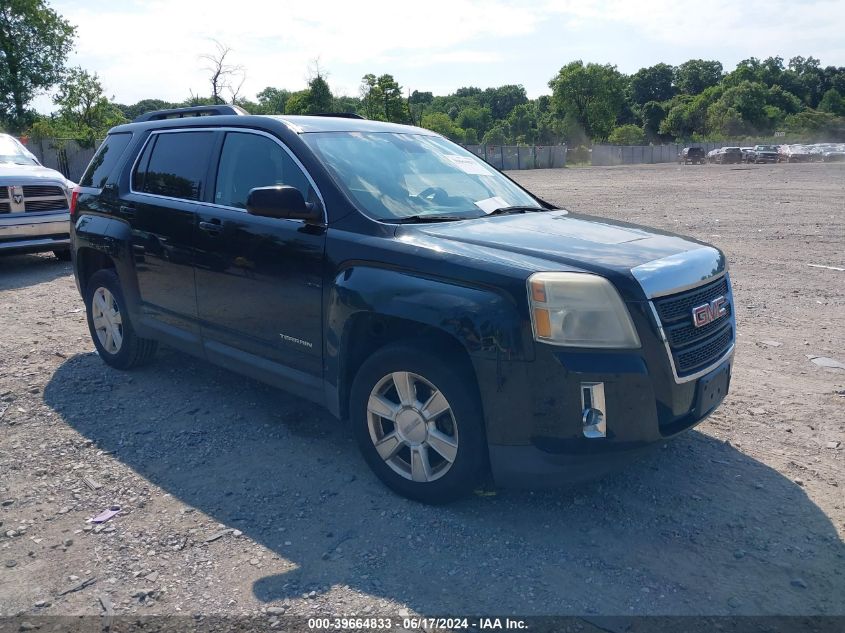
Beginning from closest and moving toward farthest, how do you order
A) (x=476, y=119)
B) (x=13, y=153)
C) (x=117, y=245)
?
1. (x=117, y=245)
2. (x=13, y=153)
3. (x=476, y=119)

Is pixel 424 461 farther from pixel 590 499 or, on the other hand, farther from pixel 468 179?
pixel 468 179

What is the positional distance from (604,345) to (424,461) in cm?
109

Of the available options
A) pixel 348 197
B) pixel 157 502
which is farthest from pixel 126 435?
pixel 348 197

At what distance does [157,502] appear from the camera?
392 centimetres

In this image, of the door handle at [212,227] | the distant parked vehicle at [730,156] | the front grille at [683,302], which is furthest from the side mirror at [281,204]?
the distant parked vehicle at [730,156]

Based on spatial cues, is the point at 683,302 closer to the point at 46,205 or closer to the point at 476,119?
the point at 46,205

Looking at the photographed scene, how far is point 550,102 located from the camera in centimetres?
11550

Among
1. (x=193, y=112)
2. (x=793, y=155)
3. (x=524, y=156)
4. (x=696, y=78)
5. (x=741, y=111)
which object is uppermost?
(x=696, y=78)

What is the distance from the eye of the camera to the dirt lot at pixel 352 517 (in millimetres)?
3094

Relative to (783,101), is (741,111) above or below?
below

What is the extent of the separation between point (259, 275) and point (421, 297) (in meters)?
1.29

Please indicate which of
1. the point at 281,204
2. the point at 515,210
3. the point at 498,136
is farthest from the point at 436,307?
the point at 498,136

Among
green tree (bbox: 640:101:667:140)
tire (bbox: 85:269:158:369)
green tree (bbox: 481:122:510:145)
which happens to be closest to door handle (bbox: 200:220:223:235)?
tire (bbox: 85:269:158:369)

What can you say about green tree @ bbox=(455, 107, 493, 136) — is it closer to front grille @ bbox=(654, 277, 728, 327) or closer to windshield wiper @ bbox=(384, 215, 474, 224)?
windshield wiper @ bbox=(384, 215, 474, 224)
